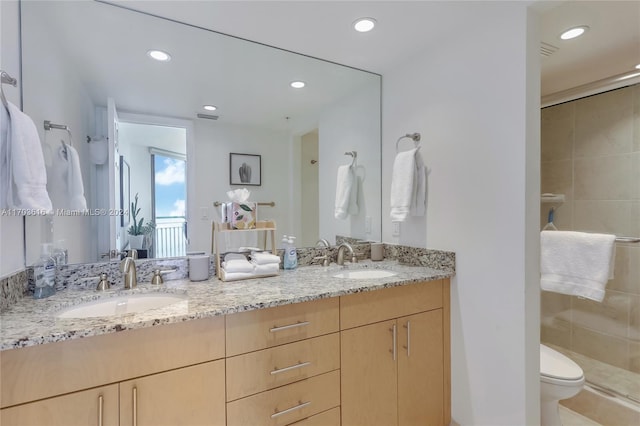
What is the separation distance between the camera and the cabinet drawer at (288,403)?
44.8 inches

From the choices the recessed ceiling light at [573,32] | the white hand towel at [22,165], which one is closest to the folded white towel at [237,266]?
the white hand towel at [22,165]

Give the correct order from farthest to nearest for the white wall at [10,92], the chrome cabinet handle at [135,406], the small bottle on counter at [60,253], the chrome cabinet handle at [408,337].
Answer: the chrome cabinet handle at [408,337] < the small bottle on counter at [60,253] < the white wall at [10,92] < the chrome cabinet handle at [135,406]

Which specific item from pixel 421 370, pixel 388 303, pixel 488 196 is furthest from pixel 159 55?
pixel 421 370

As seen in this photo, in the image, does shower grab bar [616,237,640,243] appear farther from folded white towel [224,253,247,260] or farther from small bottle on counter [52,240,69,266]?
small bottle on counter [52,240,69,266]

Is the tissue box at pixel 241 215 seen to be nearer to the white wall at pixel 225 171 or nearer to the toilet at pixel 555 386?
the white wall at pixel 225 171

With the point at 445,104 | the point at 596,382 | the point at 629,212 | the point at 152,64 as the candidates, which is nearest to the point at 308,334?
the point at 445,104

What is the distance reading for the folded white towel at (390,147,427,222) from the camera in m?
1.83

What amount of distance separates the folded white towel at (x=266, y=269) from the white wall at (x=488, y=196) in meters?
0.94

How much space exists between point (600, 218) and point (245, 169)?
2.71 meters

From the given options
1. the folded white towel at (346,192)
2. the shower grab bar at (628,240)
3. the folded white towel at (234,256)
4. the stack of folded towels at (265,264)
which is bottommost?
the stack of folded towels at (265,264)

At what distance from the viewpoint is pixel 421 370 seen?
1597mm

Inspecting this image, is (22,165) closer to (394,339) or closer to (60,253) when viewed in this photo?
(60,253)

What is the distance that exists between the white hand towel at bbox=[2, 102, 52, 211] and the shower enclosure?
10.2 ft

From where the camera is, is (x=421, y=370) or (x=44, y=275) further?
(x=421, y=370)
